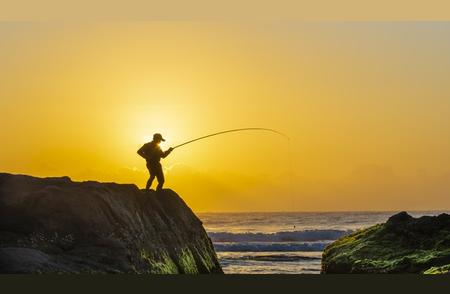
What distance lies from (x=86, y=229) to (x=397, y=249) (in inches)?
424

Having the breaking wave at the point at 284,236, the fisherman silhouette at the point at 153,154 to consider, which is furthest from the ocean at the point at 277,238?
the fisherman silhouette at the point at 153,154

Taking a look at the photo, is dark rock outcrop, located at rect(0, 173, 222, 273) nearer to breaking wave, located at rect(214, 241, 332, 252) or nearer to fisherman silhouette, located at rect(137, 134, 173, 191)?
fisherman silhouette, located at rect(137, 134, 173, 191)

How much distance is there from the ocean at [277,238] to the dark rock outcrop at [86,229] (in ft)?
45.0

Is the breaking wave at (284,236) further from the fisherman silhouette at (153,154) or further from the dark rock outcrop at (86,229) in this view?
the dark rock outcrop at (86,229)

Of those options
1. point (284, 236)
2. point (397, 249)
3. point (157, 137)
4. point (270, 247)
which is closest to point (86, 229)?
point (157, 137)

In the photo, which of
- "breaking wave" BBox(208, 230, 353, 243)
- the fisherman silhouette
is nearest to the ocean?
"breaking wave" BBox(208, 230, 353, 243)

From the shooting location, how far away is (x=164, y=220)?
23625 millimetres

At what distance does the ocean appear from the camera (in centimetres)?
4119

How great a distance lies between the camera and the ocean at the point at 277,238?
135 feet

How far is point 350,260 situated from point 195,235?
530 cm

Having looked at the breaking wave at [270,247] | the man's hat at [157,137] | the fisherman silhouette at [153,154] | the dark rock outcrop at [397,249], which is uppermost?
the man's hat at [157,137]

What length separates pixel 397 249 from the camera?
25547 mm

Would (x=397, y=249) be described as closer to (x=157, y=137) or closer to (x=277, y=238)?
(x=157, y=137)

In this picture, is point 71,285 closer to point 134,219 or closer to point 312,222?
point 134,219
